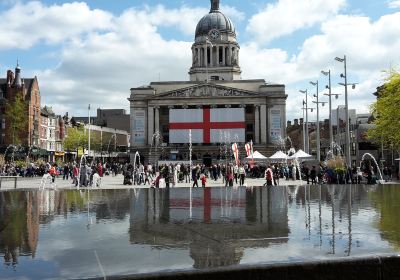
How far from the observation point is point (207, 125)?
3976 inches

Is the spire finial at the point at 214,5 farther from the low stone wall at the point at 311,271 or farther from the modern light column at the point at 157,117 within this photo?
the low stone wall at the point at 311,271

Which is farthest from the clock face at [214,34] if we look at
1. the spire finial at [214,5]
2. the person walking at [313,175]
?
the person walking at [313,175]

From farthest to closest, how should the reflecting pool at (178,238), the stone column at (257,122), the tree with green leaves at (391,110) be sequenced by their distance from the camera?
the stone column at (257,122)
the tree with green leaves at (391,110)
the reflecting pool at (178,238)

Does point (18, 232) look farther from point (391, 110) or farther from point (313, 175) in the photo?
point (391, 110)

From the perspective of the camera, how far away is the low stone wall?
5.97 m

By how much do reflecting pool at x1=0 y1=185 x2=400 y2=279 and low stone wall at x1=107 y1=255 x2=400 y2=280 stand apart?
0.82m

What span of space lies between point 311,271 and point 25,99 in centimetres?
9052

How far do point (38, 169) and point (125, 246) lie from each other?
2041 inches

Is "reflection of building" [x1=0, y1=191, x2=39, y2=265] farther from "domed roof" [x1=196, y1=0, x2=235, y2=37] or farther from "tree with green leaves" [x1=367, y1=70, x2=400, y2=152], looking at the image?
"domed roof" [x1=196, y1=0, x2=235, y2=37]

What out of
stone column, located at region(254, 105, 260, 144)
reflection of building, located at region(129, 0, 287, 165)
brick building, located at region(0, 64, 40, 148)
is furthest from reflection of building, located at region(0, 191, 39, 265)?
stone column, located at region(254, 105, 260, 144)

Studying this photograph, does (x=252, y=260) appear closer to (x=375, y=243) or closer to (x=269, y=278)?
(x=269, y=278)

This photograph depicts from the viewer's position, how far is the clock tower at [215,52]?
12625 cm

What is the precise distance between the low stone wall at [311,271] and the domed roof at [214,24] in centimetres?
12767

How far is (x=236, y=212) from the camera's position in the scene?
582 inches
